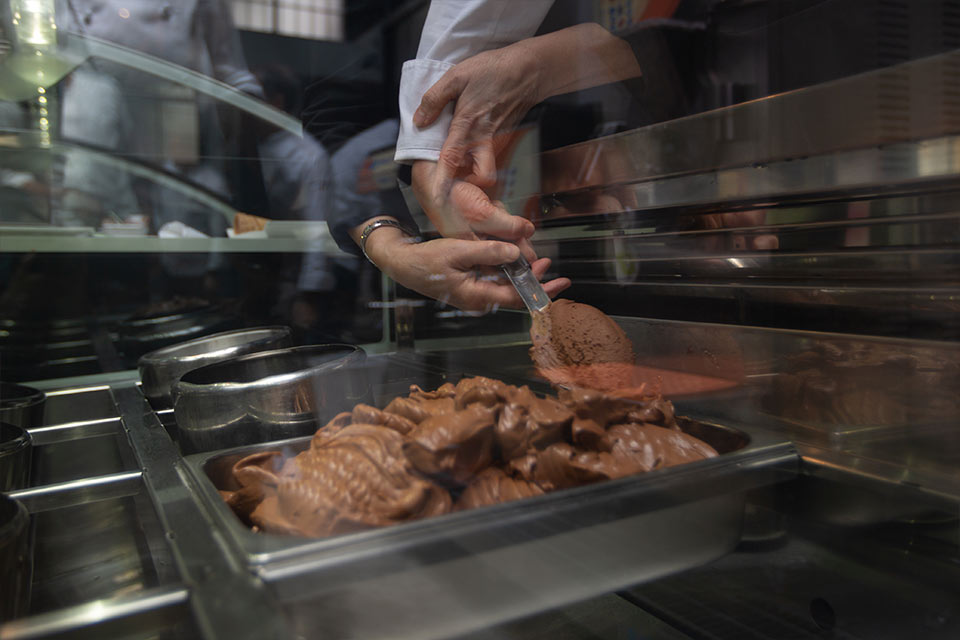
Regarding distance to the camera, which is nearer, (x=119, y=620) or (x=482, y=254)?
(x=119, y=620)

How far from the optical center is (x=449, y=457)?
0.70 meters

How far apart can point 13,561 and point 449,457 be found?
1.47 ft

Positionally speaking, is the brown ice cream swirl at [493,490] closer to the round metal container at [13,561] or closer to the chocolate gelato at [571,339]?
the chocolate gelato at [571,339]

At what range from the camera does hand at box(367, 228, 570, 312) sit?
2.93 feet

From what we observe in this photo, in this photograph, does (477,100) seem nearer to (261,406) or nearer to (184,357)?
(261,406)

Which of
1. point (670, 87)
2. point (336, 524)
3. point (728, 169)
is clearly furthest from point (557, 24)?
point (336, 524)

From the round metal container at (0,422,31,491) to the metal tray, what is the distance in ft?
0.87

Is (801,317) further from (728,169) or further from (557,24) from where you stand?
(557,24)

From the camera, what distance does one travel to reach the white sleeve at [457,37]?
853mm

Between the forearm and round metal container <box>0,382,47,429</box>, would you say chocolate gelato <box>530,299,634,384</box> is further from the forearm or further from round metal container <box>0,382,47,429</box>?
round metal container <box>0,382,47,429</box>

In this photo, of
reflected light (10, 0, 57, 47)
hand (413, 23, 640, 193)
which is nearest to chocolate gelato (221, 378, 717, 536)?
hand (413, 23, 640, 193)

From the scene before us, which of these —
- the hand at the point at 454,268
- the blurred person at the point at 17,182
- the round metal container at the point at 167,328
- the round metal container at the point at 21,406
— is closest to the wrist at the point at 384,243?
the hand at the point at 454,268

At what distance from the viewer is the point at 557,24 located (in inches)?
33.6

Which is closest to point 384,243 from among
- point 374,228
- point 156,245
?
point 374,228
